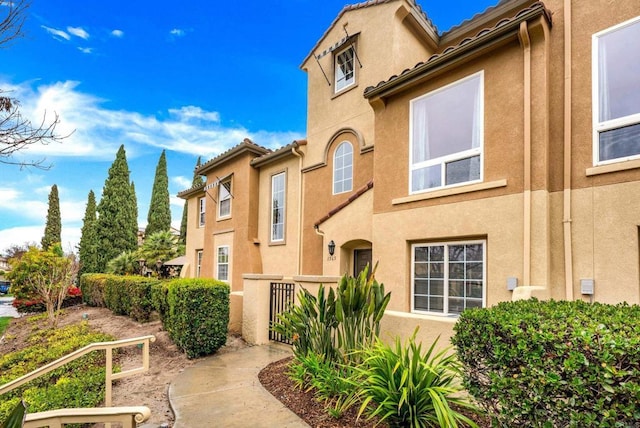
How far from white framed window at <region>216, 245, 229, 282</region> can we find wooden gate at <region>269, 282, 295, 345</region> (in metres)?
7.05

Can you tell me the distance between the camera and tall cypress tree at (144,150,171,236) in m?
36.5

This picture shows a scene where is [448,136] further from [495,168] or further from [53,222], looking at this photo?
[53,222]

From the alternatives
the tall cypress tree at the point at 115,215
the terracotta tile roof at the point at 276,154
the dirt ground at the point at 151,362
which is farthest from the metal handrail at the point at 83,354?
the tall cypress tree at the point at 115,215

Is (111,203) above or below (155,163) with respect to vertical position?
below

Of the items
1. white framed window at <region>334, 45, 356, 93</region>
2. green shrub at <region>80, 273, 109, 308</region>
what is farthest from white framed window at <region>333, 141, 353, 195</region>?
green shrub at <region>80, 273, 109, 308</region>

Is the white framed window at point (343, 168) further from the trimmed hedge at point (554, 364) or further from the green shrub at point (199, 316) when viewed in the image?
the trimmed hedge at point (554, 364)

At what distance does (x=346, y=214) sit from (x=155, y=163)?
34103 millimetres

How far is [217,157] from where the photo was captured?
683 inches

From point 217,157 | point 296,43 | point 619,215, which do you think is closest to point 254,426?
point 619,215

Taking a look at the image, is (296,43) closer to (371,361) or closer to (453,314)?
(453,314)

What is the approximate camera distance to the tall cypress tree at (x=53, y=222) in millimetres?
42469

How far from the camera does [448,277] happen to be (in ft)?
25.0

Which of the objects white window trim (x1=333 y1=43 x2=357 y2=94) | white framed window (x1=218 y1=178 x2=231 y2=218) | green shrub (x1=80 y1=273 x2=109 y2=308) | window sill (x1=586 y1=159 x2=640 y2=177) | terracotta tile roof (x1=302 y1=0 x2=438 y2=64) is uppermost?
terracotta tile roof (x1=302 y1=0 x2=438 y2=64)

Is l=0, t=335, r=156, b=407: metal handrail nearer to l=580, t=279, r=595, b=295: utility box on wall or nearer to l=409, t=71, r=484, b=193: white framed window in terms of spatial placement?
l=409, t=71, r=484, b=193: white framed window
